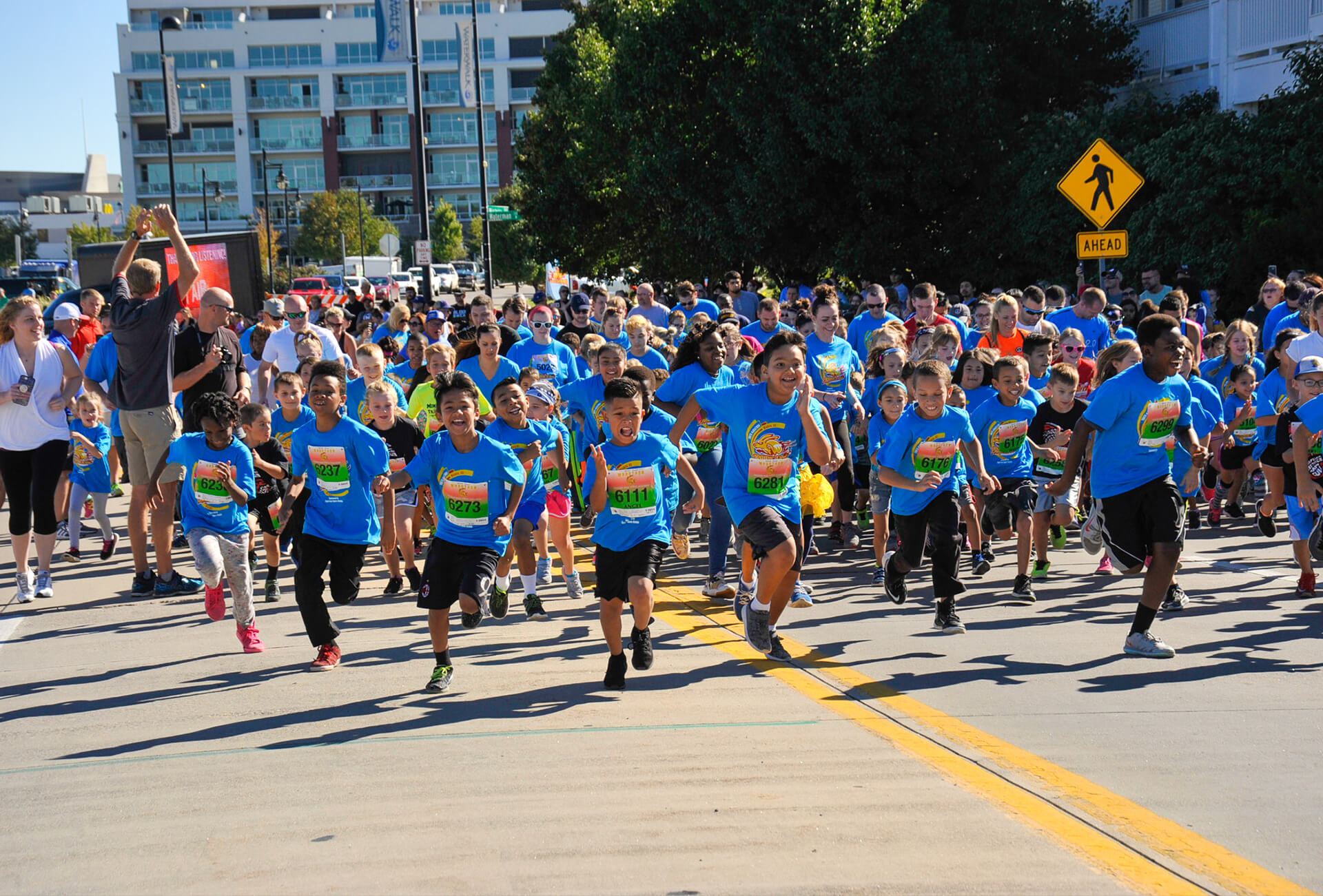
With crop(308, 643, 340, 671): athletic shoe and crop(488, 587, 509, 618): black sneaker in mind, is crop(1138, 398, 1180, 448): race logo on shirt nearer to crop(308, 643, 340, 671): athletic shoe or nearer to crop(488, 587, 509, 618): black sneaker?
crop(488, 587, 509, 618): black sneaker

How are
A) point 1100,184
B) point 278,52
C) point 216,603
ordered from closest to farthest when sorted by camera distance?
point 216,603 < point 1100,184 < point 278,52

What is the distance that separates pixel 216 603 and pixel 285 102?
303 feet

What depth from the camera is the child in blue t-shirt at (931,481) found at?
800 centimetres

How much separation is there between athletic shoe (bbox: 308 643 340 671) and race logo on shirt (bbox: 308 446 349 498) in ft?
2.72

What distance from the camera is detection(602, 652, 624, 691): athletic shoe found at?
6848 millimetres

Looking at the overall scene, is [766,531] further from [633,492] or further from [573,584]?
[573,584]

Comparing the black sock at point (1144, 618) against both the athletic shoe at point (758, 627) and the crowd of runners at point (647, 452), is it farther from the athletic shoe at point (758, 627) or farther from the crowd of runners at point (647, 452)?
the athletic shoe at point (758, 627)

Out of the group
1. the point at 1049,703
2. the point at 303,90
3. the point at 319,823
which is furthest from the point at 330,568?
the point at 303,90

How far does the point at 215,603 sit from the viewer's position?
7992 millimetres

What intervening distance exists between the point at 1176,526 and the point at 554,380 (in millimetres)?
5894

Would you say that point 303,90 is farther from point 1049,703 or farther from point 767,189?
point 1049,703

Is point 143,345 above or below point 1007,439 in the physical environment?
above

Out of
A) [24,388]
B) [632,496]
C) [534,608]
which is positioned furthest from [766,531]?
[24,388]

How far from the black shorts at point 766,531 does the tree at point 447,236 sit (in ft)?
257
